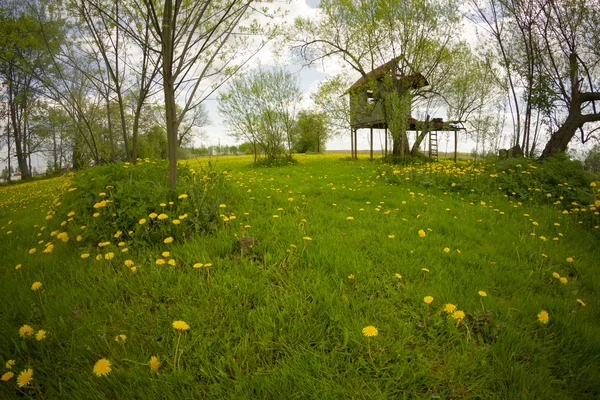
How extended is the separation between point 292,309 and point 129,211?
2432 millimetres

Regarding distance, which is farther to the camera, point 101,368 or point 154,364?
point 154,364

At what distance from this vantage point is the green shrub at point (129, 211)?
119 inches

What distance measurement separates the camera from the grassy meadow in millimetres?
1424

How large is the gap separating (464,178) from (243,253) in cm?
641

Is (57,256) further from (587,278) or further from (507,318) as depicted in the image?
(587,278)

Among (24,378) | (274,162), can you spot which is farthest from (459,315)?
(274,162)

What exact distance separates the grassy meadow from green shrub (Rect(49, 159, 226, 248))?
0.03 metres

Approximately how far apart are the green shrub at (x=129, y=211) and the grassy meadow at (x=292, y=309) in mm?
28

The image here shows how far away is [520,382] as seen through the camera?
1414 millimetres

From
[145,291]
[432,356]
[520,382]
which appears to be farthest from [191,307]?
[520,382]

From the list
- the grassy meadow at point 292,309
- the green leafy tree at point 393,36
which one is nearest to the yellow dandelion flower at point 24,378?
the grassy meadow at point 292,309

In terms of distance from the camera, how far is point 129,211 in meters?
3.09

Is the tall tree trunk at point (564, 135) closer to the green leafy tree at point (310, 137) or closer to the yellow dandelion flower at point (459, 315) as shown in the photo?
the yellow dandelion flower at point (459, 315)

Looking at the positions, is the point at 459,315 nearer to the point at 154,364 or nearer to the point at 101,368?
the point at 154,364
